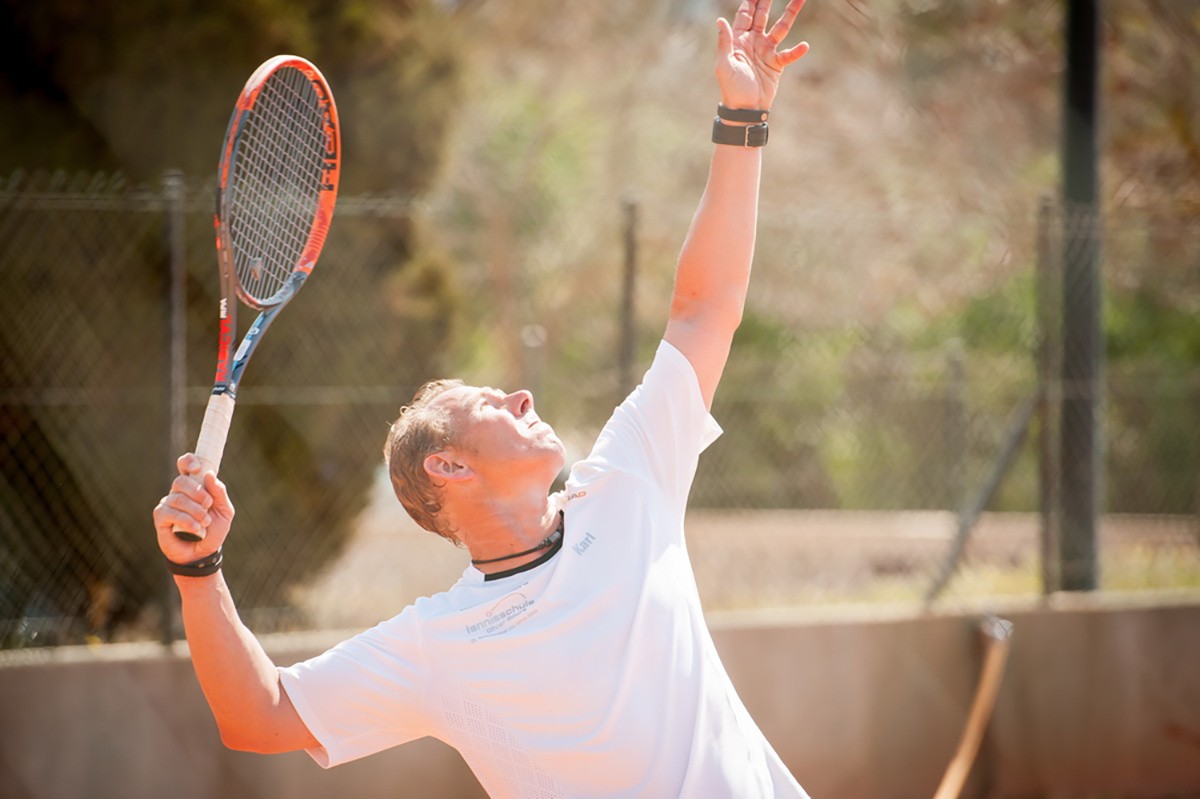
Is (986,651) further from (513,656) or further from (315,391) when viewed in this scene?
(513,656)

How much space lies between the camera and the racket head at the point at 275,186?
3.16 metres

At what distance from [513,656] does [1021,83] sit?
40.0 feet

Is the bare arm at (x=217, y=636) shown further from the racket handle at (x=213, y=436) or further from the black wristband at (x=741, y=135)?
the black wristband at (x=741, y=135)

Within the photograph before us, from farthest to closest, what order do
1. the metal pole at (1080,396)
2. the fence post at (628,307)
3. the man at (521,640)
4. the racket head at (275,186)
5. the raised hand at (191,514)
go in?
the metal pole at (1080,396) < the fence post at (628,307) < the racket head at (275,186) < the man at (521,640) < the raised hand at (191,514)

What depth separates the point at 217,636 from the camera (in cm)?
246

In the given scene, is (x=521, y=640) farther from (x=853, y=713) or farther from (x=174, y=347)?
(x=853, y=713)

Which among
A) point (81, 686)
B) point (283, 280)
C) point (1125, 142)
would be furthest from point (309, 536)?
point (1125, 142)

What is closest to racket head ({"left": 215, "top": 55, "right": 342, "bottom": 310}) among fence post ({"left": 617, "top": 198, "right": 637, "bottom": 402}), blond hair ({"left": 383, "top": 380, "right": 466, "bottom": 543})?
blond hair ({"left": 383, "top": 380, "right": 466, "bottom": 543})

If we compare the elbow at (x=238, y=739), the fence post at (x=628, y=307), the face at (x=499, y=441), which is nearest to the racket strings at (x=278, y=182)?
the face at (x=499, y=441)

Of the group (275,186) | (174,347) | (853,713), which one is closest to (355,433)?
(174,347)

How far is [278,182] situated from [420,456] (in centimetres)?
169

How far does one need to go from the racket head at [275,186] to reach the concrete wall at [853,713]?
215 cm

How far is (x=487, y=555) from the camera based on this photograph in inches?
108

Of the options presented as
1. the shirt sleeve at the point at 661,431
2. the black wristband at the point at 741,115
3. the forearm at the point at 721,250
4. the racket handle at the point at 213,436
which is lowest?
the shirt sleeve at the point at 661,431
